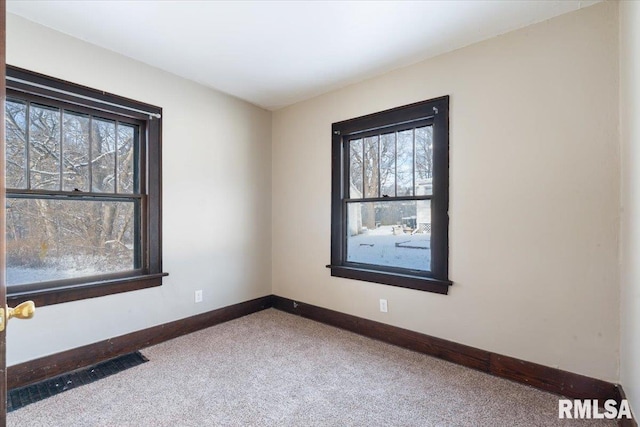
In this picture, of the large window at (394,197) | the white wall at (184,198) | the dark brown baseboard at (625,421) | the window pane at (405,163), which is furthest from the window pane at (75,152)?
the dark brown baseboard at (625,421)

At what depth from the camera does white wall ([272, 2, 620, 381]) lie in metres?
1.86

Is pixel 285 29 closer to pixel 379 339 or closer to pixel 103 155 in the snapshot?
pixel 103 155

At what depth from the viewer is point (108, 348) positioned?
2.46 m

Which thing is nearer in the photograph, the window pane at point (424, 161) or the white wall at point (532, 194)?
the white wall at point (532, 194)

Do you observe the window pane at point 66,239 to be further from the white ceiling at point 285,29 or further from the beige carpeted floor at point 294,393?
the white ceiling at point 285,29

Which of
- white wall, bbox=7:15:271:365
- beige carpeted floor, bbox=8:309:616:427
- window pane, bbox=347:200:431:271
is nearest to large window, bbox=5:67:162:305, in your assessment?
white wall, bbox=7:15:271:365

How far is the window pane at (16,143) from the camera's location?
210cm

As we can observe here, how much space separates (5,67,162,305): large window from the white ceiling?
0.48 meters

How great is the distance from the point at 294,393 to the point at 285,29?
2.50 meters

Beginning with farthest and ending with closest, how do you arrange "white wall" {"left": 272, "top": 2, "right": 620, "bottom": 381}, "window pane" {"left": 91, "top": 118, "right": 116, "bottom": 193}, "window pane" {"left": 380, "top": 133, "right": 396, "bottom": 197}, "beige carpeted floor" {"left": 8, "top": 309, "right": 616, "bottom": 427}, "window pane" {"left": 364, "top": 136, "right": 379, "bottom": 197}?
"window pane" {"left": 364, "top": 136, "right": 379, "bottom": 197} → "window pane" {"left": 380, "top": 133, "right": 396, "bottom": 197} → "window pane" {"left": 91, "top": 118, "right": 116, "bottom": 193} → "white wall" {"left": 272, "top": 2, "right": 620, "bottom": 381} → "beige carpeted floor" {"left": 8, "top": 309, "right": 616, "bottom": 427}

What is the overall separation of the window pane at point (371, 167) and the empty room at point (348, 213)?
2 cm

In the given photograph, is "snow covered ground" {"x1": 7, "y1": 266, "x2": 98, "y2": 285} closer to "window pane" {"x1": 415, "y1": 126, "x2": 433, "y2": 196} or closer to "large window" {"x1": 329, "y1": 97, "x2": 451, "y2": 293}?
"large window" {"x1": 329, "y1": 97, "x2": 451, "y2": 293}

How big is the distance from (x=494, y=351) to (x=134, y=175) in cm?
324

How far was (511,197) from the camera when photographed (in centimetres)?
218
